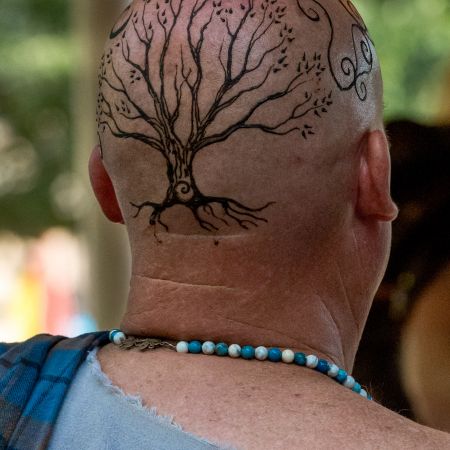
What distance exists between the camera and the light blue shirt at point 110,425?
141 centimetres

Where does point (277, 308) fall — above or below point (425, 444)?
above

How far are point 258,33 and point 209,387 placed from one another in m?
0.59

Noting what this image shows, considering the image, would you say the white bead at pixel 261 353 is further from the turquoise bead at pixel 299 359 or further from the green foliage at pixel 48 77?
the green foliage at pixel 48 77

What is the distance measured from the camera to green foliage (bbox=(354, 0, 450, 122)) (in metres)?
9.20

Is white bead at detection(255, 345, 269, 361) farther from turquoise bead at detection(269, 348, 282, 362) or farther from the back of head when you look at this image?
the back of head

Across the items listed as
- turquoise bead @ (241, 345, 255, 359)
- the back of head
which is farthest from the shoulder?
turquoise bead @ (241, 345, 255, 359)

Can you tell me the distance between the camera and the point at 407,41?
30.8 feet

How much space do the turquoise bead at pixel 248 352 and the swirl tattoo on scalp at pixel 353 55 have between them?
1.53ft

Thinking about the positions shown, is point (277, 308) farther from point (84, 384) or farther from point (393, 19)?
point (393, 19)

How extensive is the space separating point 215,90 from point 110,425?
56cm

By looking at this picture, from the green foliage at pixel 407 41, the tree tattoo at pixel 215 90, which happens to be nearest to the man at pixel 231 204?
the tree tattoo at pixel 215 90

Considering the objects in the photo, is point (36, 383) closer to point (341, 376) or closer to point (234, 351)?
point (234, 351)

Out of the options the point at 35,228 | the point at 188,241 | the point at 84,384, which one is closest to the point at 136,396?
the point at 84,384

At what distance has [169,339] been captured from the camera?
1.58m
